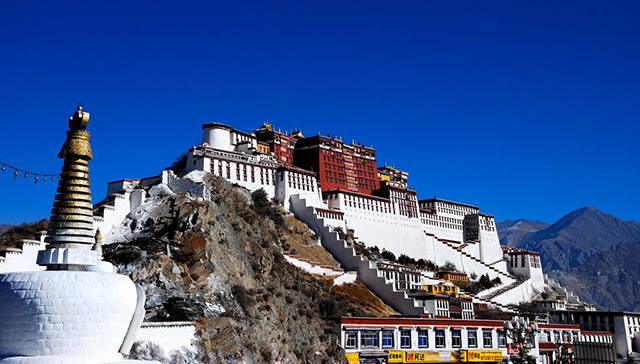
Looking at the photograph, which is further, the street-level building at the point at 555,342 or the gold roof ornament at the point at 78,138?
the street-level building at the point at 555,342

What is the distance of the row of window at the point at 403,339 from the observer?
49.3 m

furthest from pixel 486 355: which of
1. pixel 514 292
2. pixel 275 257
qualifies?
pixel 514 292

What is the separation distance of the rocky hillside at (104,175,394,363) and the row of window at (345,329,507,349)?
2202 mm

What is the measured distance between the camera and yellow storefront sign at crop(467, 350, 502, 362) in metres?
56.3

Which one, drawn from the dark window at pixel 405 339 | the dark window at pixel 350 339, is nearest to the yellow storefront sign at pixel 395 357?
the dark window at pixel 405 339

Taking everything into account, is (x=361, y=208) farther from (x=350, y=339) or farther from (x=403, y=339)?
(x=350, y=339)

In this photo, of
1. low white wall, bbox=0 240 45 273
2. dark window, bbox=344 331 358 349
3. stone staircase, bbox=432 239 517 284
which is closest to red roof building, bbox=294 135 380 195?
stone staircase, bbox=432 239 517 284

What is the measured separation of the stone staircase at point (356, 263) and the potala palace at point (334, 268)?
127mm

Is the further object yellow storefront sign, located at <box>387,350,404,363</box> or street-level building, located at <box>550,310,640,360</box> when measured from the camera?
street-level building, located at <box>550,310,640,360</box>

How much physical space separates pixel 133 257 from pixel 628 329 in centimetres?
6242

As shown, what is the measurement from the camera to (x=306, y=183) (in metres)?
82.7

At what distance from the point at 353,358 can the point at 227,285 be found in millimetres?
12809

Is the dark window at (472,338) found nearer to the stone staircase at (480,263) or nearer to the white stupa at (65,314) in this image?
the stone staircase at (480,263)

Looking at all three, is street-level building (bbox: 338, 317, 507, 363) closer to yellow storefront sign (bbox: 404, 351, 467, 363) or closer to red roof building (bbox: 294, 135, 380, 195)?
yellow storefront sign (bbox: 404, 351, 467, 363)
